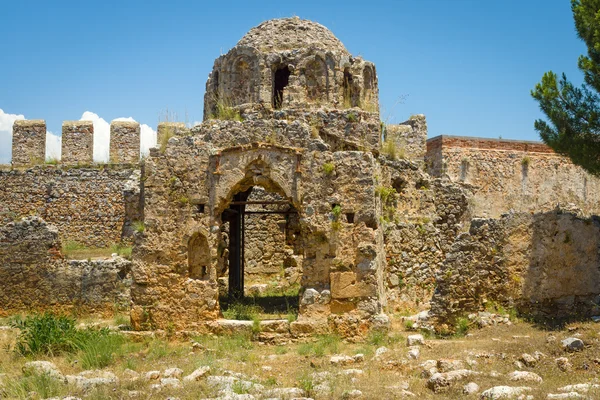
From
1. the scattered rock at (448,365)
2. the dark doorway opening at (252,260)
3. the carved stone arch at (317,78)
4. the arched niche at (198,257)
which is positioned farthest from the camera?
the carved stone arch at (317,78)

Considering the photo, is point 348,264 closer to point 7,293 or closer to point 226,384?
point 226,384

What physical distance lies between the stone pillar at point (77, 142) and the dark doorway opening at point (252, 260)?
6.52 meters

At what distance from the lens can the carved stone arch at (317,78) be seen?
14789 mm

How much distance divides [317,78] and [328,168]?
3.24 meters

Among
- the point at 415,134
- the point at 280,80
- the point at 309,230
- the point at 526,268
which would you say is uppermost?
the point at 415,134

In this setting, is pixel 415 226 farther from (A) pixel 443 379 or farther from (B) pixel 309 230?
(A) pixel 443 379

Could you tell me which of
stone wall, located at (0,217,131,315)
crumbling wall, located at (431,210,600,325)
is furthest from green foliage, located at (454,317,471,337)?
stone wall, located at (0,217,131,315)

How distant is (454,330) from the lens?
40.1 feet

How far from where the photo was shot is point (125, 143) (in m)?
23.6

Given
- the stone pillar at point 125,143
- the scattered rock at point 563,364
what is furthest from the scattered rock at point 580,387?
the stone pillar at point 125,143

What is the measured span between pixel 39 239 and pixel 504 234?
10712 mm

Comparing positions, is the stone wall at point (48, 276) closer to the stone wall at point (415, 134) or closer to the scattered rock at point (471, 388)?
the scattered rock at point (471, 388)

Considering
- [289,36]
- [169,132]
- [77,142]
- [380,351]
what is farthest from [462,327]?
[77,142]

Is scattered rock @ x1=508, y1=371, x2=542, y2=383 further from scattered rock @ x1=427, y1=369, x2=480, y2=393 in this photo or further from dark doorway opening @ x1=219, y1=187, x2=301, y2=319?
dark doorway opening @ x1=219, y1=187, x2=301, y2=319
